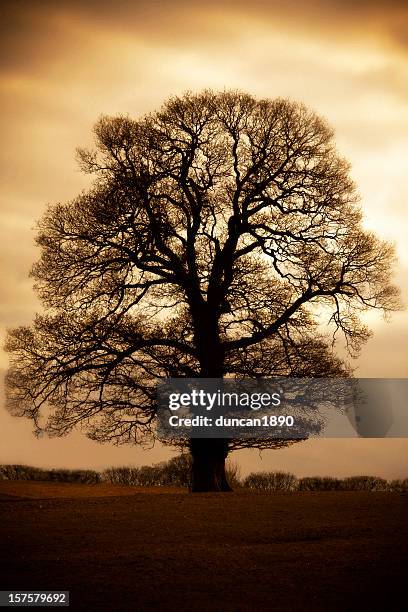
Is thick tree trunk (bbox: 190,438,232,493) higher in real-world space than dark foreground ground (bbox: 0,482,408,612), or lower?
higher

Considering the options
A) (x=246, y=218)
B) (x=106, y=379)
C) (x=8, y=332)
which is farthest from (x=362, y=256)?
(x=8, y=332)

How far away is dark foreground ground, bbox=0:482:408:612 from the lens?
35.3 feet

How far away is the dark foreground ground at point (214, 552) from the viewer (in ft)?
35.3

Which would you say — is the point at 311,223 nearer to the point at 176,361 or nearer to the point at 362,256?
the point at 362,256

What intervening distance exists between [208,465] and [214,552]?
36.2 ft

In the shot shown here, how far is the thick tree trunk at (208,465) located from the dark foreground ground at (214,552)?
4.07m

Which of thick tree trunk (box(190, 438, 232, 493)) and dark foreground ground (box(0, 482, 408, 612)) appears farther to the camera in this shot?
thick tree trunk (box(190, 438, 232, 493))

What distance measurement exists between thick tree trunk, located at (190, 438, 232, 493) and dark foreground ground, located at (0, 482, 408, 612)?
4.07 m

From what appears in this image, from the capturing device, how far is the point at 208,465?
24.5 metres

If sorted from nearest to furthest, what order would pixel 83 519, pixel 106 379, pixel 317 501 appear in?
1. pixel 83 519
2. pixel 317 501
3. pixel 106 379

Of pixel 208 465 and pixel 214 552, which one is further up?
pixel 208 465

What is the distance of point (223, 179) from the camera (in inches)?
1003

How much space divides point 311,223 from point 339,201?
42.4 inches

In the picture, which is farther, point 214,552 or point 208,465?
point 208,465
